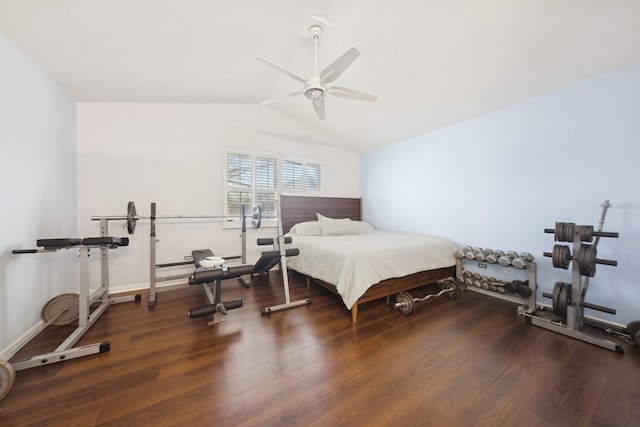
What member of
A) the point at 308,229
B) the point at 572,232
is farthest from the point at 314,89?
the point at 572,232

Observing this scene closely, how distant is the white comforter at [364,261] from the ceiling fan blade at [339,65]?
5.66 feet

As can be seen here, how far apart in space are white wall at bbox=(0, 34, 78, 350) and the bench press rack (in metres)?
0.09

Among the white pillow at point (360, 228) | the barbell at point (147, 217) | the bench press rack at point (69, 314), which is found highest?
the barbell at point (147, 217)

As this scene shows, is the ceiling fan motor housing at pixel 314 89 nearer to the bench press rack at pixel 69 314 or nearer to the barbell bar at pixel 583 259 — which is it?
the bench press rack at pixel 69 314

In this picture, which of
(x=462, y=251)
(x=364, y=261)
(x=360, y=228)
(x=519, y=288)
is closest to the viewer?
(x=364, y=261)

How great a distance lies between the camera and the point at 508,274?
2.91 m

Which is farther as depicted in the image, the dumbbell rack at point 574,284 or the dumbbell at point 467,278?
the dumbbell at point 467,278

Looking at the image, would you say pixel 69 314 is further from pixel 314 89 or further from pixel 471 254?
pixel 471 254

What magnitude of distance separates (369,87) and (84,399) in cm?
387

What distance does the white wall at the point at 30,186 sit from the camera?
1.73 m

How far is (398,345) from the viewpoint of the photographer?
190cm

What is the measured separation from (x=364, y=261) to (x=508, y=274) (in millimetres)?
2086

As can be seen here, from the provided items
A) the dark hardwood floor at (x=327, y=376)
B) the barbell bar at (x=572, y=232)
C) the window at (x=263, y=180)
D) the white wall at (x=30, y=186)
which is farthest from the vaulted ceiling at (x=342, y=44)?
the dark hardwood floor at (x=327, y=376)

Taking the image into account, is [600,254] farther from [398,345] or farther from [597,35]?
[398,345]
